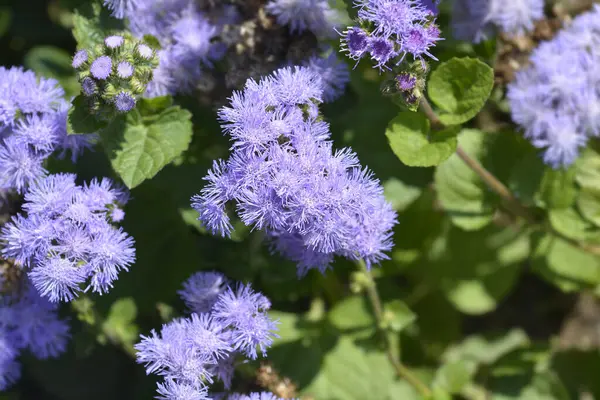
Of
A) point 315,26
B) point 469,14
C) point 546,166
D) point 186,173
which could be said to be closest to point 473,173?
point 546,166

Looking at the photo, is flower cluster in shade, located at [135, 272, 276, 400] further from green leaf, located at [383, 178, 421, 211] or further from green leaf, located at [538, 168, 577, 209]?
green leaf, located at [538, 168, 577, 209]

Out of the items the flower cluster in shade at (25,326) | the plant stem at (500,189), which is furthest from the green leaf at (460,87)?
the flower cluster in shade at (25,326)

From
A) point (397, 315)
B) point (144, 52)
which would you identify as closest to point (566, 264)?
A: point (397, 315)

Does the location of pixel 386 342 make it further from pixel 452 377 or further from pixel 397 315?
pixel 452 377

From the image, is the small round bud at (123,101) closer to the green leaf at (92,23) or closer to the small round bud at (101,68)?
the small round bud at (101,68)

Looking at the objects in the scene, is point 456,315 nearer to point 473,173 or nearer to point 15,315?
point 473,173
